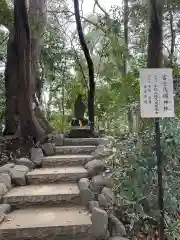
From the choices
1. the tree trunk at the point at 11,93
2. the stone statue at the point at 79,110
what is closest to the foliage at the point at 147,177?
the stone statue at the point at 79,110

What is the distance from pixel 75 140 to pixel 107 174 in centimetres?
198

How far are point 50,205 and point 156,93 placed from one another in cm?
162

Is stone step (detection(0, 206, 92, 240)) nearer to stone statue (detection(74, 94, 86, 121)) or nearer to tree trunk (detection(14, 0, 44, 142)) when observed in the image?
tree trunk (detection(14, 0, 44, 142))

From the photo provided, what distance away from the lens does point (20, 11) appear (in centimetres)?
442

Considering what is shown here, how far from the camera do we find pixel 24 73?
4.33m

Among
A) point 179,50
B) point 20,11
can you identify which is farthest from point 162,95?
point 179,50

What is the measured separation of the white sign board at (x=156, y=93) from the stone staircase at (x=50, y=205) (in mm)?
1168

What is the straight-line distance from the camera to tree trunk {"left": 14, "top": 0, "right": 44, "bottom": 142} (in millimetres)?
4355

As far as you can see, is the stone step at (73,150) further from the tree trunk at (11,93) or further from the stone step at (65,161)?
the tree trunk at (11,93)

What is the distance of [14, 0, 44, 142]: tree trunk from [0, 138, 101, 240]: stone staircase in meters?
0.68

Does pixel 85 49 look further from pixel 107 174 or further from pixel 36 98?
pixel 107 174

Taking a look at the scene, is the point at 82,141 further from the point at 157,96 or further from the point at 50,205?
the point at 157,96

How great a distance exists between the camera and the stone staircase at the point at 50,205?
243 cm

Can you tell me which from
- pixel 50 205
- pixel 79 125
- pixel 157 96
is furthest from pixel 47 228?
pixel 79 125
